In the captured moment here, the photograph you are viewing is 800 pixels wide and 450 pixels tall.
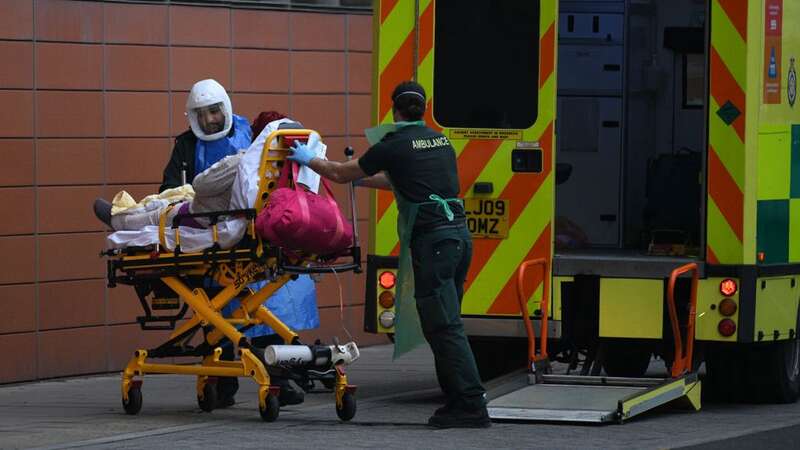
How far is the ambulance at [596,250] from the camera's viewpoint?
10.6 metres

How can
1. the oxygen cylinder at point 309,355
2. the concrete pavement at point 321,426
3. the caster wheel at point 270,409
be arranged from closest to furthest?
the concrete pavement at point 321,426
the oxygen cylinder at point 309,355
the caster wheel at point 270,409

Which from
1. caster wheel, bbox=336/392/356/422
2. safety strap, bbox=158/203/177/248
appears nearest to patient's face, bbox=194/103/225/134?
safety strap, bbox=158/203/177/248

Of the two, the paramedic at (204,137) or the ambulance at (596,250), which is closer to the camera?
the ambulance at (596,250)

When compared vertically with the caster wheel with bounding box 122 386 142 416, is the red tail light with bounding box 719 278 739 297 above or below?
above

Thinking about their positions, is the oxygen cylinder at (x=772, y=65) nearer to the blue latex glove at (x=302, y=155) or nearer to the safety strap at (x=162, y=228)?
the blue latex glove at (x=302, y=155)

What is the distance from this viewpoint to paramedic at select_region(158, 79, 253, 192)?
1074 cm

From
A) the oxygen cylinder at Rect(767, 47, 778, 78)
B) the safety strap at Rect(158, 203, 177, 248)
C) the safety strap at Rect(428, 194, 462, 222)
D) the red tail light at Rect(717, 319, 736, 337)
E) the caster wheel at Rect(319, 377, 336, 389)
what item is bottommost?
the caster wheel at Rect(319, 377, 336, 389)

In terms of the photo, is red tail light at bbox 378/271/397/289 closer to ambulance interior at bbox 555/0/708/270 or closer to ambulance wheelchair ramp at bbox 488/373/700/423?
ambulance wheelchair ramp at bbox 488/373/700/423

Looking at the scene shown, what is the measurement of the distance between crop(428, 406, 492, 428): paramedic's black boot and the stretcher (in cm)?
57

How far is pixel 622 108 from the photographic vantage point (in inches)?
495

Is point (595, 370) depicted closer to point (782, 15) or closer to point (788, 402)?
point (788, 402)

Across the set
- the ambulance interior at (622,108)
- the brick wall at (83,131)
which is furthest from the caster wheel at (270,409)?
the ambulance interior at (622,108)

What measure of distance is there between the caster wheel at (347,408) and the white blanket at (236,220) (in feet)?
3.26

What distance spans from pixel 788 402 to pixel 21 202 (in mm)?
4930
